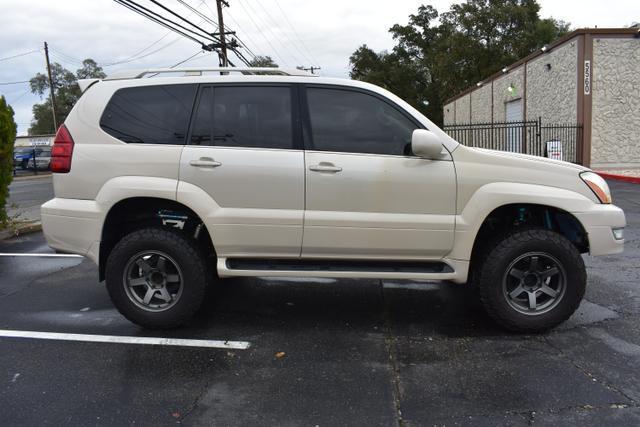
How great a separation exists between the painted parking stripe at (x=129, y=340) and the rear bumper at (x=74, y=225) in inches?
25.3

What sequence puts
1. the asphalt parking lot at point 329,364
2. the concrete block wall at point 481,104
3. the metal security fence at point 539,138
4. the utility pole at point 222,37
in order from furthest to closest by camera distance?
the concrete block wall at point 481,104 → the utility pole at point 222,37 → the metal security fence at point 539,138 → the asphalt parking lot at point 329,364

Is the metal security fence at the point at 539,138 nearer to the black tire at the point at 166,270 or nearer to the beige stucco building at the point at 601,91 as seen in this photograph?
the beige stucco building at the point at 601,91

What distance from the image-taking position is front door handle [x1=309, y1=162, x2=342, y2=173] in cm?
411

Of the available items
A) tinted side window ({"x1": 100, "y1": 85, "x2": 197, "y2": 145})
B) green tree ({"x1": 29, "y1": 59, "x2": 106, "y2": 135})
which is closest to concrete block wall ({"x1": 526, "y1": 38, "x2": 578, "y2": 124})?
tinted side window ({"x1": 100, "y1": 85, "x2": 197, "y2": 145})

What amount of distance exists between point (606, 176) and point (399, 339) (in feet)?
51.6

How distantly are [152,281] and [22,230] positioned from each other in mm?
6174

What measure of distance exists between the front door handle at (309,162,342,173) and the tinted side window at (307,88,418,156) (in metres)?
0.15

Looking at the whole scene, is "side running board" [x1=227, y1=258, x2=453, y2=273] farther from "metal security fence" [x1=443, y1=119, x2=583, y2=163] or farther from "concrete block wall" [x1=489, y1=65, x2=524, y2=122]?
"concrete block wall" [x1=489, y1=65, x2=524, y2=122]

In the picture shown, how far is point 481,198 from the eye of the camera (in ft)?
13.4

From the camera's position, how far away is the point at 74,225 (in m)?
4.33

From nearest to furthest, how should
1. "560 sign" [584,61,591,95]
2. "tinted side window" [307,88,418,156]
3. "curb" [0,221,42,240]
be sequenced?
"tinted side window" [307,88,418,156] → "curb" [0,221,42,240] → "560 sign" [584,61,591,95]

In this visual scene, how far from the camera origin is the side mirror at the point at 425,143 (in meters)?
3.98

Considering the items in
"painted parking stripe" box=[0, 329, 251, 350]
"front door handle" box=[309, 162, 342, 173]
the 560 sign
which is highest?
the 560 sign

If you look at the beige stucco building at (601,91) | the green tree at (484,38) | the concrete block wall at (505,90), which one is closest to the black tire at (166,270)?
the beige stucco building at (601,91)
